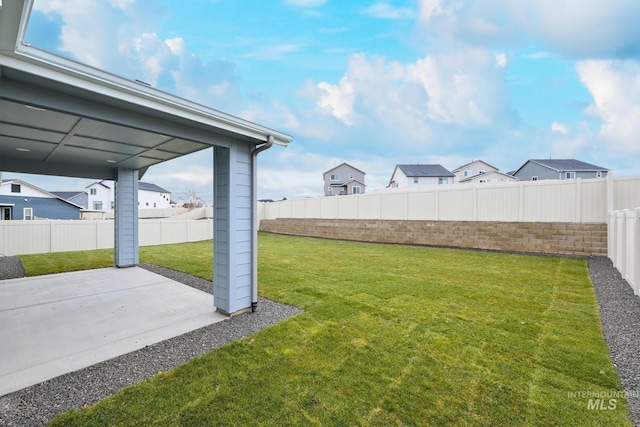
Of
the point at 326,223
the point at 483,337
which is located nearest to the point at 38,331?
the point at 483,337

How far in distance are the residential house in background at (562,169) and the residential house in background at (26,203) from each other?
44819mm

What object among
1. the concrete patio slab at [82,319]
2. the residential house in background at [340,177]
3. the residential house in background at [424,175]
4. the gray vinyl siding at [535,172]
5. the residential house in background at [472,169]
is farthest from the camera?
the residential house in background at [340,177]

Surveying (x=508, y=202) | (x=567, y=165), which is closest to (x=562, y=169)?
(x=567, y=165)

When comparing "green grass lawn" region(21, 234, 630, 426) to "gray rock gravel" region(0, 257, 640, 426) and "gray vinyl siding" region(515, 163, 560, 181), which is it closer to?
"gray rock gravel" region(0, 257, 640, 426)

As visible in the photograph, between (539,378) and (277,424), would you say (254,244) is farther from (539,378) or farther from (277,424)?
(539,378)

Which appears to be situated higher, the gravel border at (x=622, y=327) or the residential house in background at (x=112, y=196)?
the residential house in background at (x=112, y=196)

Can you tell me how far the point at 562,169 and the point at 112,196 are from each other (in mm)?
52487

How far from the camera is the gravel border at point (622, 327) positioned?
2.52 meters

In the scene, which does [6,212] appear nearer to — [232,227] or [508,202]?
[232,227]

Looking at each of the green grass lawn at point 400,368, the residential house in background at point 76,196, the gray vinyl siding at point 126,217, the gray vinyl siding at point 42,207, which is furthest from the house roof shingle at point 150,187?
the green grass lawn at point 400,368

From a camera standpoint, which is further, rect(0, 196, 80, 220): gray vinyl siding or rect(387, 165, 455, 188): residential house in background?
rect(387, 165, 455, 188): residential house in background

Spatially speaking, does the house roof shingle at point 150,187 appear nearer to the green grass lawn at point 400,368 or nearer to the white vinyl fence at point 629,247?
the green grass lawn at point 400,368

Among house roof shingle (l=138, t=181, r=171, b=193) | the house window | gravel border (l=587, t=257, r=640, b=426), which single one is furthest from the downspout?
house roof shingle (l=138, t=181, r=171, b=193)

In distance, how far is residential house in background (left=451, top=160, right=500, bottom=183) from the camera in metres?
35.7
